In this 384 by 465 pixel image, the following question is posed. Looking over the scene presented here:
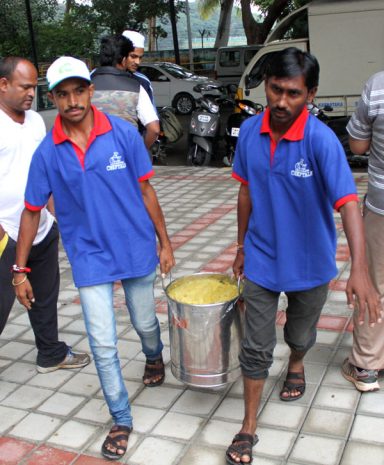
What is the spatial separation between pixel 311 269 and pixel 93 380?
1.54m

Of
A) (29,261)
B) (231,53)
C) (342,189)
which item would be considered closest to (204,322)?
(342,189)

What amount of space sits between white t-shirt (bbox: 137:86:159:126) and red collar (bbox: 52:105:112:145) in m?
1.88

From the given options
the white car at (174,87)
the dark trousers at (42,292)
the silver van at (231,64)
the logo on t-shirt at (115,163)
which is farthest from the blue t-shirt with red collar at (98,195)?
the silver van at (231,64)

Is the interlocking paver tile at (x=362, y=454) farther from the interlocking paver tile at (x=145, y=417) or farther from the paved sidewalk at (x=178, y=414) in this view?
the interlocking paver tile at (x=145, y=417)

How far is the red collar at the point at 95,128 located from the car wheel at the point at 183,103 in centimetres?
1668

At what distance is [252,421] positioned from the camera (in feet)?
9.42

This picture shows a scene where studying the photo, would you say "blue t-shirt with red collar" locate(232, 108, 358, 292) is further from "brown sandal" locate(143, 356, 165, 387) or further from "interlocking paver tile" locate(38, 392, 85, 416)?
"interlocking paver tile" locate(38, 392, 85, 416)

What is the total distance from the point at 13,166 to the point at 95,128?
70 centimetres

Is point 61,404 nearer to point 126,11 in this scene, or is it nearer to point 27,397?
point 27,397

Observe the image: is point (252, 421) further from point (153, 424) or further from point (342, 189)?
point (342, 189)

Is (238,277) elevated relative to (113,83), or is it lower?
lower

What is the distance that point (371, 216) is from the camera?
10.4ft

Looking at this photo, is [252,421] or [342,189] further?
[252,421]

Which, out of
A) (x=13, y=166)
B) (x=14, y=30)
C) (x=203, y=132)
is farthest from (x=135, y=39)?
(x=14, y=30)
